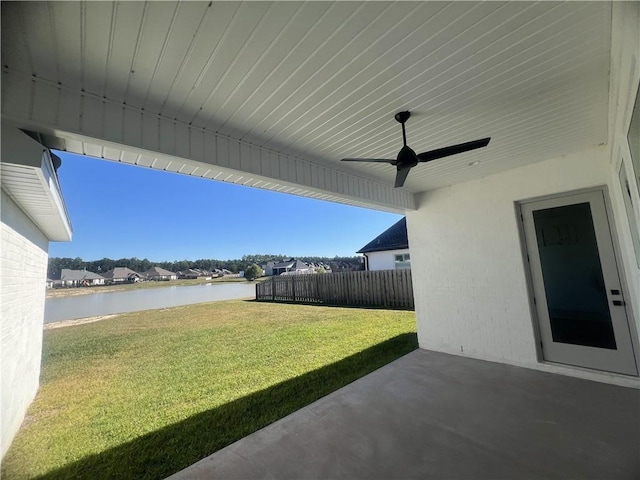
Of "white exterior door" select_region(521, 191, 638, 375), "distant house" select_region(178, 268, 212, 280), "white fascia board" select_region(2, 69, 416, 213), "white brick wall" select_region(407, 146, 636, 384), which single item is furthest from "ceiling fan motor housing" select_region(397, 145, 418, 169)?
"distant house" select_region(178, 268, 212, 280)

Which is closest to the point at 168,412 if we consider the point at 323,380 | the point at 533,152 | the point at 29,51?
the point at 323,380

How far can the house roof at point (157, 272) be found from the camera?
20394mm

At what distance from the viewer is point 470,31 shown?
162cm

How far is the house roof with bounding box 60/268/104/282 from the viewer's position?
9.10m

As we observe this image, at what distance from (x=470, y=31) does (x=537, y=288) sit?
3.77 meters

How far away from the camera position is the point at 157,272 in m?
21.8

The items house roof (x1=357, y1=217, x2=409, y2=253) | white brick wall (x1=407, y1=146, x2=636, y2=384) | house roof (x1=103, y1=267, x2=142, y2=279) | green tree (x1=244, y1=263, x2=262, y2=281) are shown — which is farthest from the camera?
green tree (x1=244, y1=263, x2=262, y2=281)

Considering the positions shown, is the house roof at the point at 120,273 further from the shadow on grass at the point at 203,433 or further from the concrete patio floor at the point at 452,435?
the concrete patio floor at the point at 452,435

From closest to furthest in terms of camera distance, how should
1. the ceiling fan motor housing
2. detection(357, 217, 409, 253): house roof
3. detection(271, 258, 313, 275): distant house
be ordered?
the ceiling fan motor housing, detection(357, 217, 409, 253): house roof, detection(271, 258, 313, 275): distant house

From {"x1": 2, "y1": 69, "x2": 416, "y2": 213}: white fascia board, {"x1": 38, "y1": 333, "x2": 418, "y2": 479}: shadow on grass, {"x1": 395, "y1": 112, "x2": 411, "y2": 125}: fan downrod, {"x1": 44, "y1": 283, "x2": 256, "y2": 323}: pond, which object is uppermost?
{"x1": 395, "y1": 112, "x2": 411, "y2": 125}: fan downrod

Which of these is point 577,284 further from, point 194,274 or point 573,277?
point 194,274

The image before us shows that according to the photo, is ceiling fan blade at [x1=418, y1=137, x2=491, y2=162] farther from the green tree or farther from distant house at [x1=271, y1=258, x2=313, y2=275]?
distant house at [x1=271, y1=258, x2=313, y2=275]

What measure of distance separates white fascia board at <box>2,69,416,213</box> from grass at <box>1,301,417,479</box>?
2606 mm

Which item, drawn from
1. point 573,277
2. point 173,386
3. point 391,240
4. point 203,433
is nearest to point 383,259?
point 391,240
